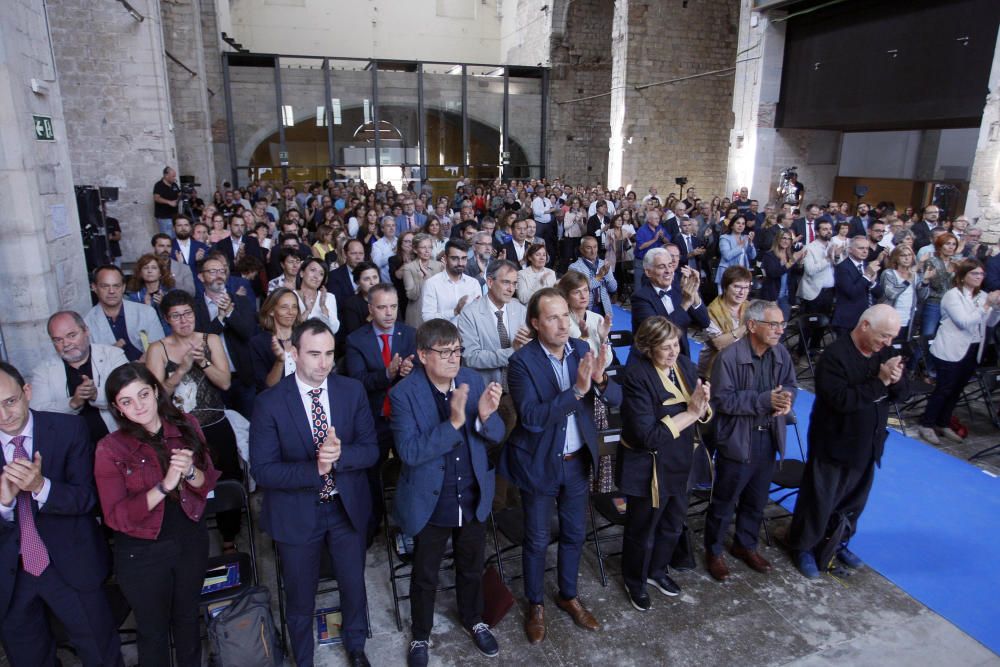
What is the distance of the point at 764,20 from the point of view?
14078mm

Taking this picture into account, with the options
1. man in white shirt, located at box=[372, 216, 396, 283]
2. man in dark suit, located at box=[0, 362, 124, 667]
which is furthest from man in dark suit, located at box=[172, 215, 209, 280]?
man in dark suit, located at box=[0, 362, 124, 667]

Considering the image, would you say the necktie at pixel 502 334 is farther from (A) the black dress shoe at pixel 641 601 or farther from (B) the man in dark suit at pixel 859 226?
Result: (B) the man in dark suit at pixel 859 226

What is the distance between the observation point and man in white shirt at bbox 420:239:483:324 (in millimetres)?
5184

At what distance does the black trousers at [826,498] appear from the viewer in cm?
377

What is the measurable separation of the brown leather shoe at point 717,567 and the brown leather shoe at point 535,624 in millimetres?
1154

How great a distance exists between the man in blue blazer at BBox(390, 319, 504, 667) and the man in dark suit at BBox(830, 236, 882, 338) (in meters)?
5.37

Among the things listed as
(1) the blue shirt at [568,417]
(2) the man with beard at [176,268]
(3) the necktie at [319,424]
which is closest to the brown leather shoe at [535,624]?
(1) the blue shirt at [568,417]

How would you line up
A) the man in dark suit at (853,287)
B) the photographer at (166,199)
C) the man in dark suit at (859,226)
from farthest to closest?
the photographer at (166,199) → the man in dark suit at (859,226) → the man in dark suit at (853,287)

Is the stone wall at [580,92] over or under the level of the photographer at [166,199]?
over

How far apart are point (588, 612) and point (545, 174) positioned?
20.6m

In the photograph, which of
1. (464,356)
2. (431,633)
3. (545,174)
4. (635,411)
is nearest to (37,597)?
(431,633)

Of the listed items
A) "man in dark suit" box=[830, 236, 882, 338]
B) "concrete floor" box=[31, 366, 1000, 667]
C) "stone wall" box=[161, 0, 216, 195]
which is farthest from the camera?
"stone wall" box=[161, 0, 216, 195]

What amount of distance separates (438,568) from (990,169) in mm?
11182

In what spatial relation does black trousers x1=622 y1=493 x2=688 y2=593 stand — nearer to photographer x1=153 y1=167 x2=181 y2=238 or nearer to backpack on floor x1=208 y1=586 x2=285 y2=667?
backpack on floor x1=208 y1=586 x2=285 y2=667
